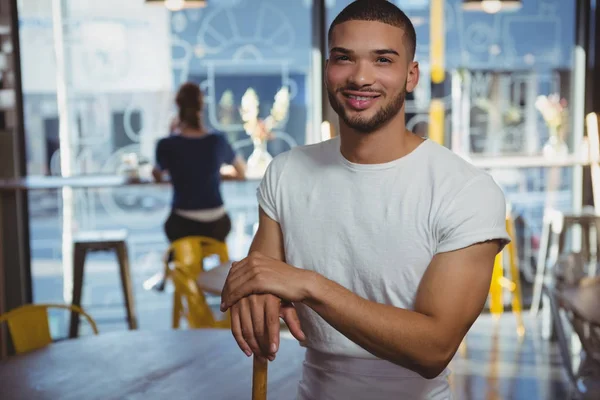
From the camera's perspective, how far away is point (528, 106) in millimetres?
5246

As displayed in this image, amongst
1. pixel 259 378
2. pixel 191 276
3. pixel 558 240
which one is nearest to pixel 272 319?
pixel 259 378

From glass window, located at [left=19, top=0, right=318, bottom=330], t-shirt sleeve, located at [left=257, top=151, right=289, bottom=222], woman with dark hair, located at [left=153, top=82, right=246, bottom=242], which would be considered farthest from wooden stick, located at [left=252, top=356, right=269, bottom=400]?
glass window, located at [left=19, top=0, right=318, bottom=330]

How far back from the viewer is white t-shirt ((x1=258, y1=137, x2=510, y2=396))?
1263mm

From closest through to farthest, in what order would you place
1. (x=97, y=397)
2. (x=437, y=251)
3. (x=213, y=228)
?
(x=437, y=251) < (x=97, y=397) < (x=213, y=228)

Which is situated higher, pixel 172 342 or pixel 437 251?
pixel 437 251

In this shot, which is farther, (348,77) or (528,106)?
(528,106)

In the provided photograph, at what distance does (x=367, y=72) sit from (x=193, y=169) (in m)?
3.05

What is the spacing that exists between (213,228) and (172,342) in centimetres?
206

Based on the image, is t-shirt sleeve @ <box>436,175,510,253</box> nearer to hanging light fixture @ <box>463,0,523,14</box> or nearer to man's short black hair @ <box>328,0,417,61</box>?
man's short black hair @ <box>328,0,417,61</box>

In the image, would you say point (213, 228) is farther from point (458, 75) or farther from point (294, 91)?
point (458, 75)

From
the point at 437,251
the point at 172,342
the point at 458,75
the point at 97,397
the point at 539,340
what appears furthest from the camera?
the point at 458,75

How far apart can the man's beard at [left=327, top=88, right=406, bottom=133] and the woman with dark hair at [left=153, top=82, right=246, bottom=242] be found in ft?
9.77

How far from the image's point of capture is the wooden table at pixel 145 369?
188cm

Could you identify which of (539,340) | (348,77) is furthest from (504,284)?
(348,77)
